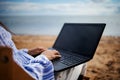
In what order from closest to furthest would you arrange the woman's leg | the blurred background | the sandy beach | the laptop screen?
the woman's leg, the laptop screen, the sandy beach, the blurred background

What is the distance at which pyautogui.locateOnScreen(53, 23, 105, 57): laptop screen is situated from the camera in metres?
1.12

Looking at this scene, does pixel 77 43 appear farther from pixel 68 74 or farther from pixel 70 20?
pixel 70 20

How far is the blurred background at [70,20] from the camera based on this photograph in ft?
8.28

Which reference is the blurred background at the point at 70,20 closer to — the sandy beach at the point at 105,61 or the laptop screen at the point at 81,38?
the sandy beach at the point at 105,61

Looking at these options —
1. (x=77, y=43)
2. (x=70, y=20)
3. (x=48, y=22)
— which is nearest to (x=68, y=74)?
(x=77, y=43)

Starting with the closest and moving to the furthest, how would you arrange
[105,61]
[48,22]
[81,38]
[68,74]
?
[68,74]
[81,38]
[105,61]
[48,22]

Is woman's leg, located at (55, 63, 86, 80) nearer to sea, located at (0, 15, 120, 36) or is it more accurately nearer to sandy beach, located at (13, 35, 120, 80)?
sandy beach, located at (13, 35, 120, 80)

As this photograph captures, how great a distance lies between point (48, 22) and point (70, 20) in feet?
1.21

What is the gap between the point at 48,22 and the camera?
2846 millimetres

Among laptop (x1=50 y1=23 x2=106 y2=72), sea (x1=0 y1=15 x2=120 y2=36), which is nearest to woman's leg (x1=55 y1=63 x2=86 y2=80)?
laptop (x1=50 y1=23 x2=106 y2=72)

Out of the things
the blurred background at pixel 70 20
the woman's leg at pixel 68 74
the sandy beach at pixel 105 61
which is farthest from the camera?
the blurred background at pixel 70 20

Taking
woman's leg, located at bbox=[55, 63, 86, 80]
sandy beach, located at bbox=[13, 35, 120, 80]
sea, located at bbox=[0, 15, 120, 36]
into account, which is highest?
woman's leg, located at bbox=[55, 63, 86, 80]

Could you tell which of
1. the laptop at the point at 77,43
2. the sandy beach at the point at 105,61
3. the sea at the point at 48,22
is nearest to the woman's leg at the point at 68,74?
the laptop at the point at 77,43

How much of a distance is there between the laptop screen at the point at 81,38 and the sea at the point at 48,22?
1.18 m
